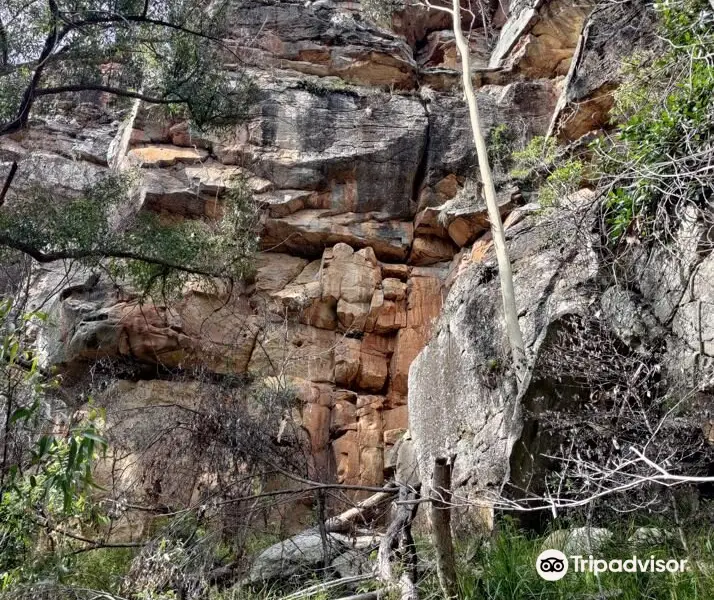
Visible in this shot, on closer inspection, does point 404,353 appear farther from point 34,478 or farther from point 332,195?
point 34,478

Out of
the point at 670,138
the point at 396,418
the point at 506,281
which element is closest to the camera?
the point at 670,138

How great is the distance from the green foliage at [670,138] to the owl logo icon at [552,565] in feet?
10.5

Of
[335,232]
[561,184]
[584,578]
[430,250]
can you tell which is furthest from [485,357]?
[335,232]

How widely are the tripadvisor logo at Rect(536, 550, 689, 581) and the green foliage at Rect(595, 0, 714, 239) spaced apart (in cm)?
308

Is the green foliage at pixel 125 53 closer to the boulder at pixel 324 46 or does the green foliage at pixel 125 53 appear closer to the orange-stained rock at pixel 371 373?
the orange-stained rock at pixel 371 373

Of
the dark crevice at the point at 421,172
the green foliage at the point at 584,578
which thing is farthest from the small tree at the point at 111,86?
the green foliage at the point at 584,578

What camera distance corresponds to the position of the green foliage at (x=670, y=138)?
6.31m

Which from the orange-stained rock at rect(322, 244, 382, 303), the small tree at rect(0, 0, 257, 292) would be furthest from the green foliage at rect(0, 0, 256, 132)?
the orange-stained rock at rect(322, 244, 382, 303)

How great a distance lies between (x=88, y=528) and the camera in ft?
28.9

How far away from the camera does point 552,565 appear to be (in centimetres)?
478

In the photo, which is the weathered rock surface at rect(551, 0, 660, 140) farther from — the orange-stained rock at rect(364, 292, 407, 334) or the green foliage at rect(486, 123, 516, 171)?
the orange-stained rock at rect(364, 292, 407, 334)

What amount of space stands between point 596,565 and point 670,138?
13.7 ft

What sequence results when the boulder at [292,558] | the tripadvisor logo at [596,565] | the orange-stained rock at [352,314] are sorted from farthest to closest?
the orange-stained rock at [352,314] → the boulder at [292,558] → the tripadvisor logo at [596,565]

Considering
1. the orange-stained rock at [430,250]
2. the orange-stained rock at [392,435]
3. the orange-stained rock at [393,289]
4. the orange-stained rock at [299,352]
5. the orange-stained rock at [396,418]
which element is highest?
the orange-stained rock at [430,250]
